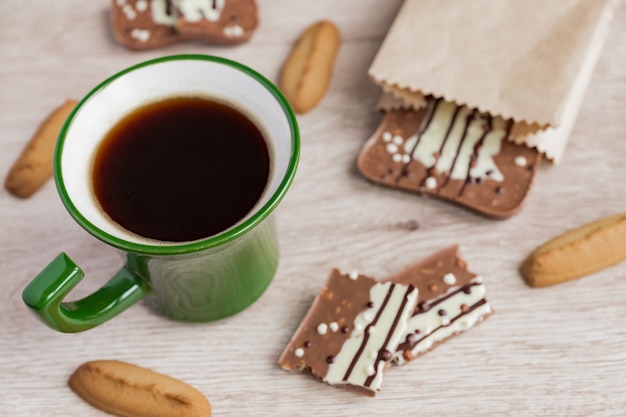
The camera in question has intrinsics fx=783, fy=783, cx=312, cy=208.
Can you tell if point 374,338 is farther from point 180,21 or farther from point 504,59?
point 180,21

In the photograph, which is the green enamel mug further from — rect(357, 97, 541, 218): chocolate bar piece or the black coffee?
rect(357, 97, 541, 218): chocolate bar piece

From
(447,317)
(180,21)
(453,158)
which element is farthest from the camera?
(180,21)

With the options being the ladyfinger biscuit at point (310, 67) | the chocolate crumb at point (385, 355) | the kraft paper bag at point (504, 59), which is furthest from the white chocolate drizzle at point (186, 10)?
the chocolate crumb at point (385, 355)

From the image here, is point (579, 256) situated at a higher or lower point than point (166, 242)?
lower

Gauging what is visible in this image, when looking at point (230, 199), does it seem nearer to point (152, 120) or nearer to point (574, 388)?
point (152, 120)

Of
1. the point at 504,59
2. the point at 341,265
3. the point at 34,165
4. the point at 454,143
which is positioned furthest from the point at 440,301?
the point at 34,165

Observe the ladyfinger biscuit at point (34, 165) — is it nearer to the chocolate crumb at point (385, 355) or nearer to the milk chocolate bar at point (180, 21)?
the milk chocolate bar at point (180, 21)
